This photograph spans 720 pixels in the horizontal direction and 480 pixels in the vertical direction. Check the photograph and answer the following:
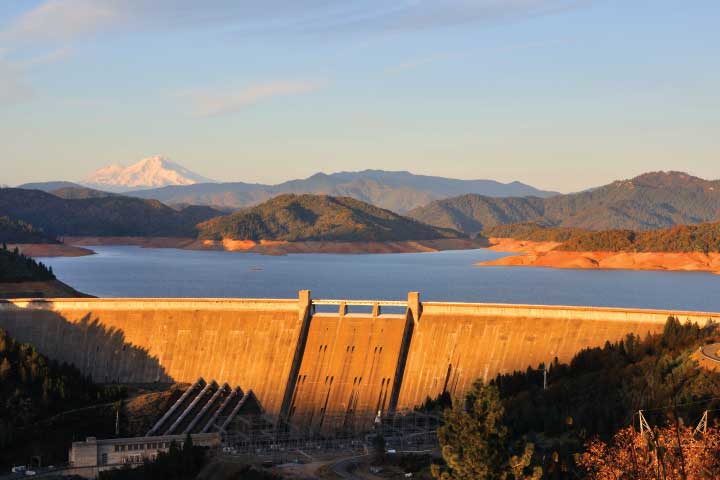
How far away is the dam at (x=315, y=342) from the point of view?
70062 millimetres

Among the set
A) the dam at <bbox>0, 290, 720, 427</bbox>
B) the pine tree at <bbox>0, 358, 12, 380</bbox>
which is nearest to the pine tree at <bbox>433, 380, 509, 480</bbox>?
the dam at <bbox>0, 290, 720, 427</bbox>

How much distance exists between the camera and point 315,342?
7481cm

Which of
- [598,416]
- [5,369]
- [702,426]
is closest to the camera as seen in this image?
[702,426]

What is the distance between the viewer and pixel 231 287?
153 meters

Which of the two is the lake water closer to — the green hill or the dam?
the green hill

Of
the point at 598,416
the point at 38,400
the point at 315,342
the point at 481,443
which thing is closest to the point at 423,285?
the point at 315,342

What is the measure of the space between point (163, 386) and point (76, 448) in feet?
49.1

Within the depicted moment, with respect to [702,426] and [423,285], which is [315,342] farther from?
[423,285]

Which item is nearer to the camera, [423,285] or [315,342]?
[315,342]

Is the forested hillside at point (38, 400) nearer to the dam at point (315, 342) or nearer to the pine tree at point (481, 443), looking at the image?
the dam at point (315, 342)

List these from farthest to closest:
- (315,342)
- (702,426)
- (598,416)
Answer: (315,342)
(598,416)
(702,426)

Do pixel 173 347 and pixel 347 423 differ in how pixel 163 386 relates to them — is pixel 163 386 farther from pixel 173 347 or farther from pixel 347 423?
pixel 347 423

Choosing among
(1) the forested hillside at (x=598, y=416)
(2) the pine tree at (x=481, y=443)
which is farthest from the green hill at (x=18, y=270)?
(2) the pine tree at (x=481, y=443)

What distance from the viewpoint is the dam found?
70.1 metres
